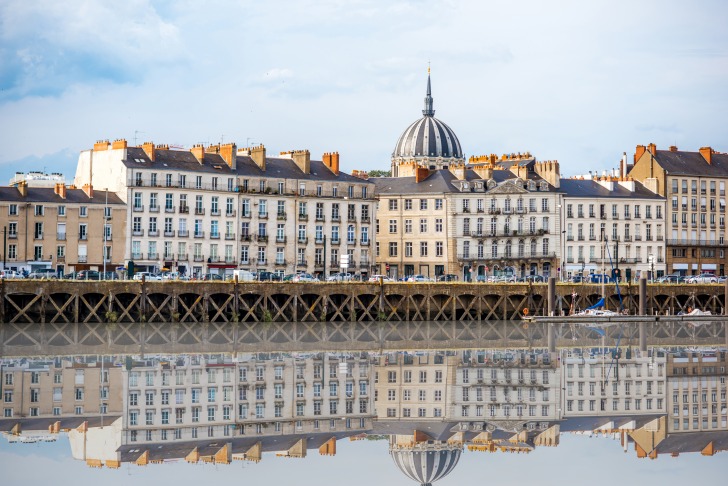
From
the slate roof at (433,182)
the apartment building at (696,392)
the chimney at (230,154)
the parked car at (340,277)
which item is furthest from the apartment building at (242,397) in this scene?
the slate roof at (433,182)

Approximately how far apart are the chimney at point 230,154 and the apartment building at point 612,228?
2787 cm

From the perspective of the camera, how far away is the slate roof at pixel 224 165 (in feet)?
278

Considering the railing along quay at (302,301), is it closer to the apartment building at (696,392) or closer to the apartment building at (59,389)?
the apartment building at (59,389)

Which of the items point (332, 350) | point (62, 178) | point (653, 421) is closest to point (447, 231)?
point (62, 178)

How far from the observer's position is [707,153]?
115438 millimetres

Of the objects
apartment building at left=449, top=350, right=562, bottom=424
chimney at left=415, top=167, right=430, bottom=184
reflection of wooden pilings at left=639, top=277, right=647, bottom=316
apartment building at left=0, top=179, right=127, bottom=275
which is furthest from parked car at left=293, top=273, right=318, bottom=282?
apartment building at left=449, top=350, right=562, bottom=424

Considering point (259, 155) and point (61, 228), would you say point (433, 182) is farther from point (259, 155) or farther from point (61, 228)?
point (61, 228)

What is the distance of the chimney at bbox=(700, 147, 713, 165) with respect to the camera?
377ft

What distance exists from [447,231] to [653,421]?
61882mm

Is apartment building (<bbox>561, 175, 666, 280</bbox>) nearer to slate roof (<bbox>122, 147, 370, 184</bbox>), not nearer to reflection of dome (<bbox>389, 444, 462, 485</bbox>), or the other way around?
slate roof (<bbox>122, 147, 370, 184</bbox>)

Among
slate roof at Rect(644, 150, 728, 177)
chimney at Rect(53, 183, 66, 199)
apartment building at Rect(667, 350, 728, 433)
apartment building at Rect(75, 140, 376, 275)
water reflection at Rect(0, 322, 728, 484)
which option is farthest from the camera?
slate roof at Rect(644, 150, 728, 177)

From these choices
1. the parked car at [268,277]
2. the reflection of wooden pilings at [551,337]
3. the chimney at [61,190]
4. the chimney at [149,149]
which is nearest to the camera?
the reflection of wooden pilings at [551,337]

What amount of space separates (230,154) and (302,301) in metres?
17.1

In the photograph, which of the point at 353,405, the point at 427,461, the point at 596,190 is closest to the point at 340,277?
the point at 596,190
